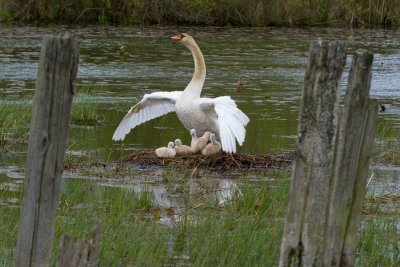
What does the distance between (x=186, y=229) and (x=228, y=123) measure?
3.14 metres

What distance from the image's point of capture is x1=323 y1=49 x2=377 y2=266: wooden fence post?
403 centimetres

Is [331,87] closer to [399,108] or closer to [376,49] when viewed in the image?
[399,108]

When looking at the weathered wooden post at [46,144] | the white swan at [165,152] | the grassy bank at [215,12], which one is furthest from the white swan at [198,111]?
the grassy bank at [215,12]

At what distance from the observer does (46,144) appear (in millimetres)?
3576

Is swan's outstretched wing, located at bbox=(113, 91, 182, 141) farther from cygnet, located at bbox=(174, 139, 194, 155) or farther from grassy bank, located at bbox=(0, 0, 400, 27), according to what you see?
grassy bank, located at bbox=(0, 0, 400, 27)

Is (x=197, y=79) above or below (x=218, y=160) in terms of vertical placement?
above

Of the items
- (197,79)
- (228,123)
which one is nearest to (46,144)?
(228,123)

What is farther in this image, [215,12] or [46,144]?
[215,12]

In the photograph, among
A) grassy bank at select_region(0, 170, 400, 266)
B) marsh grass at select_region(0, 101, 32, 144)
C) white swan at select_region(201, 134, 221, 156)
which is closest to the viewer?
grassy bank at select_region(0, 170, 400, 266)

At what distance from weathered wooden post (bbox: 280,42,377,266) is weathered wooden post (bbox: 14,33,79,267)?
133cm

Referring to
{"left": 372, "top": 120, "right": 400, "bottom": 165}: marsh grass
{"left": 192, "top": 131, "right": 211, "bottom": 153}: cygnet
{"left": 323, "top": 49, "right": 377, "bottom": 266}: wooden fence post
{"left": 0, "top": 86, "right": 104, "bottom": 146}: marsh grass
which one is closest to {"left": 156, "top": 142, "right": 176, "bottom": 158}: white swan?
{"left": 192, "top": 131, "right": 211, "bottom": 153}: cygnet

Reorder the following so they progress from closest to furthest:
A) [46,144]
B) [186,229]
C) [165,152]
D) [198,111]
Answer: [46,144], [186,229], [165,152], [198,111]

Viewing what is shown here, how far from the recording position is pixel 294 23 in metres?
28.8

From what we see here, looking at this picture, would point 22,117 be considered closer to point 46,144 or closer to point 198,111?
point 198,111
